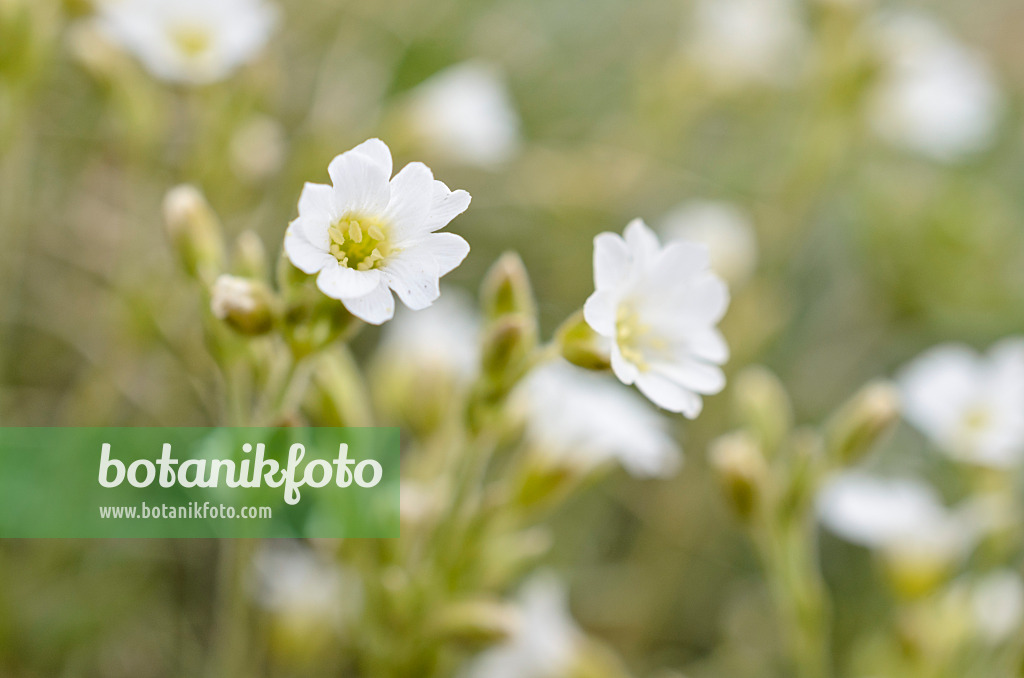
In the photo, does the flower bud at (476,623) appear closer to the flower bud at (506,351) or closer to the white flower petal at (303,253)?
the flower bud at (506,351)

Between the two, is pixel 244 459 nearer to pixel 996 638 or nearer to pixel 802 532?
pixel 802 532

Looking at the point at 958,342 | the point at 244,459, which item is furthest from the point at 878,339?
the point at 244,459

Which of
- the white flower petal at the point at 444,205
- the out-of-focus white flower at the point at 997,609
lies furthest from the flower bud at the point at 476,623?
the out-of-focus white flower at the point at 997,609

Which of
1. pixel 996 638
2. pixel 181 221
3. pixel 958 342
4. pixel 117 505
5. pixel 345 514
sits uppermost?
pixel 958 342

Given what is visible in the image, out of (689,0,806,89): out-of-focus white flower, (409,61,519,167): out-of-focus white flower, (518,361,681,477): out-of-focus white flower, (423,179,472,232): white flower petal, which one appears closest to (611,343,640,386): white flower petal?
(423,179,472,232): white flower petal

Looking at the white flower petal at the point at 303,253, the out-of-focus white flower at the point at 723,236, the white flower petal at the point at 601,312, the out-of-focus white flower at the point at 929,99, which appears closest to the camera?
the white flower petal at the point at 303,253
